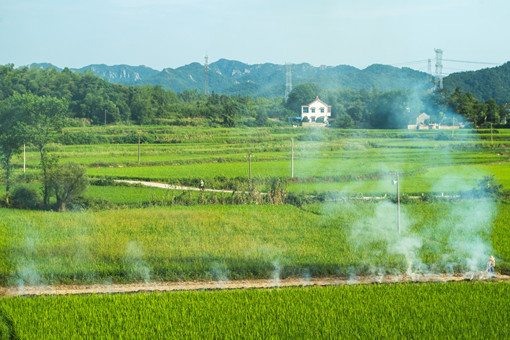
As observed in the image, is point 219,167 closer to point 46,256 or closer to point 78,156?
point 78,156

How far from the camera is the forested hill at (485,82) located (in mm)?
12148

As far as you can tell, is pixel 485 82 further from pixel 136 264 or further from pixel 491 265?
pixel 136 264

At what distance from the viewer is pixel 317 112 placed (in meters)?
31.8

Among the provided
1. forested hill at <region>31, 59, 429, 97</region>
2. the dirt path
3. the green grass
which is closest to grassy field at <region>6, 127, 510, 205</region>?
forested hill at <region>31, 59, 429, 97</region>

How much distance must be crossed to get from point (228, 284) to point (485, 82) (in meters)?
8.78

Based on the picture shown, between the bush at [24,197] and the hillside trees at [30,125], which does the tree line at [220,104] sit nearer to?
the hillside trees at [30,125]

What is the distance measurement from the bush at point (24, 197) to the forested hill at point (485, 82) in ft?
43.2

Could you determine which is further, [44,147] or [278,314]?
[44,147]

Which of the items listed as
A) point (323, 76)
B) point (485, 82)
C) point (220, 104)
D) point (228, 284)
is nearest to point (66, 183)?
point (228, 284)

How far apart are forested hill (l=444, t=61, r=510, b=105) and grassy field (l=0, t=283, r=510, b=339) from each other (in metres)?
5.78

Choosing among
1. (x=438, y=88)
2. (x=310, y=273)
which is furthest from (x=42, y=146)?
(x=438, y=88)

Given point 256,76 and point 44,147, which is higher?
point 256,76

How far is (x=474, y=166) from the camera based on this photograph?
26891 mm

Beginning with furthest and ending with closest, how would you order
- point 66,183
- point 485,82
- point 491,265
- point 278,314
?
point 66,183
point 485,82
point 491,265
point 278,314
